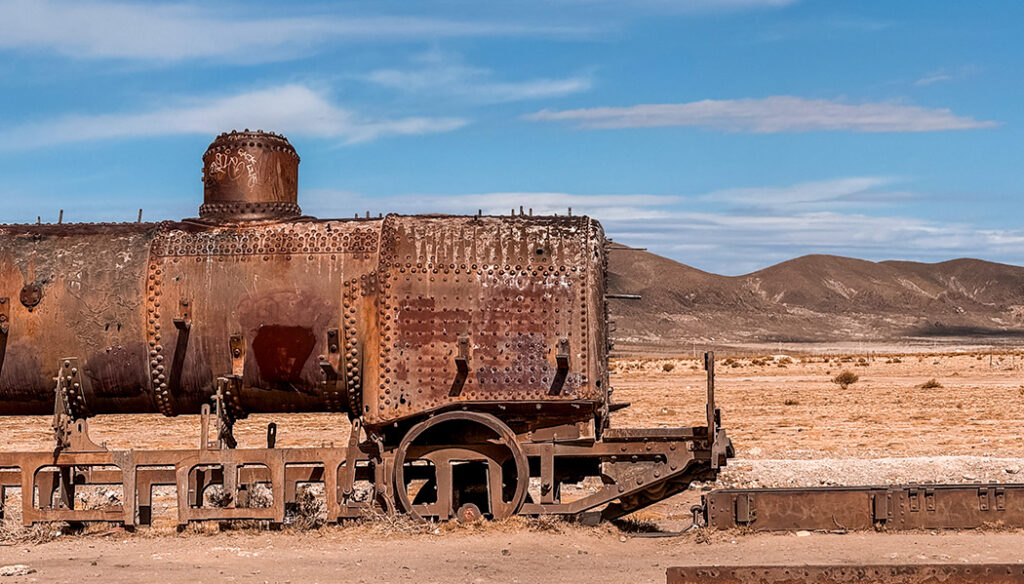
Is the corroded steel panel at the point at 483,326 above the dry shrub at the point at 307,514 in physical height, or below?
above

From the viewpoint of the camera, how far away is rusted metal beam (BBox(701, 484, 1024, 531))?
11.1 meters

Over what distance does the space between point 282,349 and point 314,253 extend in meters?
0.94

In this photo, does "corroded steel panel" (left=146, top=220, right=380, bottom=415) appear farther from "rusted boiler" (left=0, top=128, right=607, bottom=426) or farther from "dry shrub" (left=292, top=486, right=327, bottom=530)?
"dry shrub" (left=292, top=486, right=327, bottom=530)

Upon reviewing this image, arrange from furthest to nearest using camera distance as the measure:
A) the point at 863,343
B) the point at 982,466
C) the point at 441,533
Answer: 1. the point at 863,343
2. the point at 982,466
3. the point at 441,533

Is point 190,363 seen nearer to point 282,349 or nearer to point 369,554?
point 282,349

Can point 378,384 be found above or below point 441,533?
Answer: above

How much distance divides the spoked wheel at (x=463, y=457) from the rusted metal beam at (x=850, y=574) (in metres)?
3.89

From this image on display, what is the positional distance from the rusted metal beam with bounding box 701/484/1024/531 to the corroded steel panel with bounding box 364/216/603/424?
1.63 m

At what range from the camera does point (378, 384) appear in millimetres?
11125

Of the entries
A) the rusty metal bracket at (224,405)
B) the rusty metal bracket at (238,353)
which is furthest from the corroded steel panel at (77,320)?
the rusty metal bracket at (238,353)

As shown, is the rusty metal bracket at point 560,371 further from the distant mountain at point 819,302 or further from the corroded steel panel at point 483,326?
the distant mountain at point 819,302

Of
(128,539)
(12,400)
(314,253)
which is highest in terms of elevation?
(314,253)

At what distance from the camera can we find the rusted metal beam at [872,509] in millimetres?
11078

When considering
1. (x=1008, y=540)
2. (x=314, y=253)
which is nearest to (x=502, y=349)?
→ (x=314, y=253)
